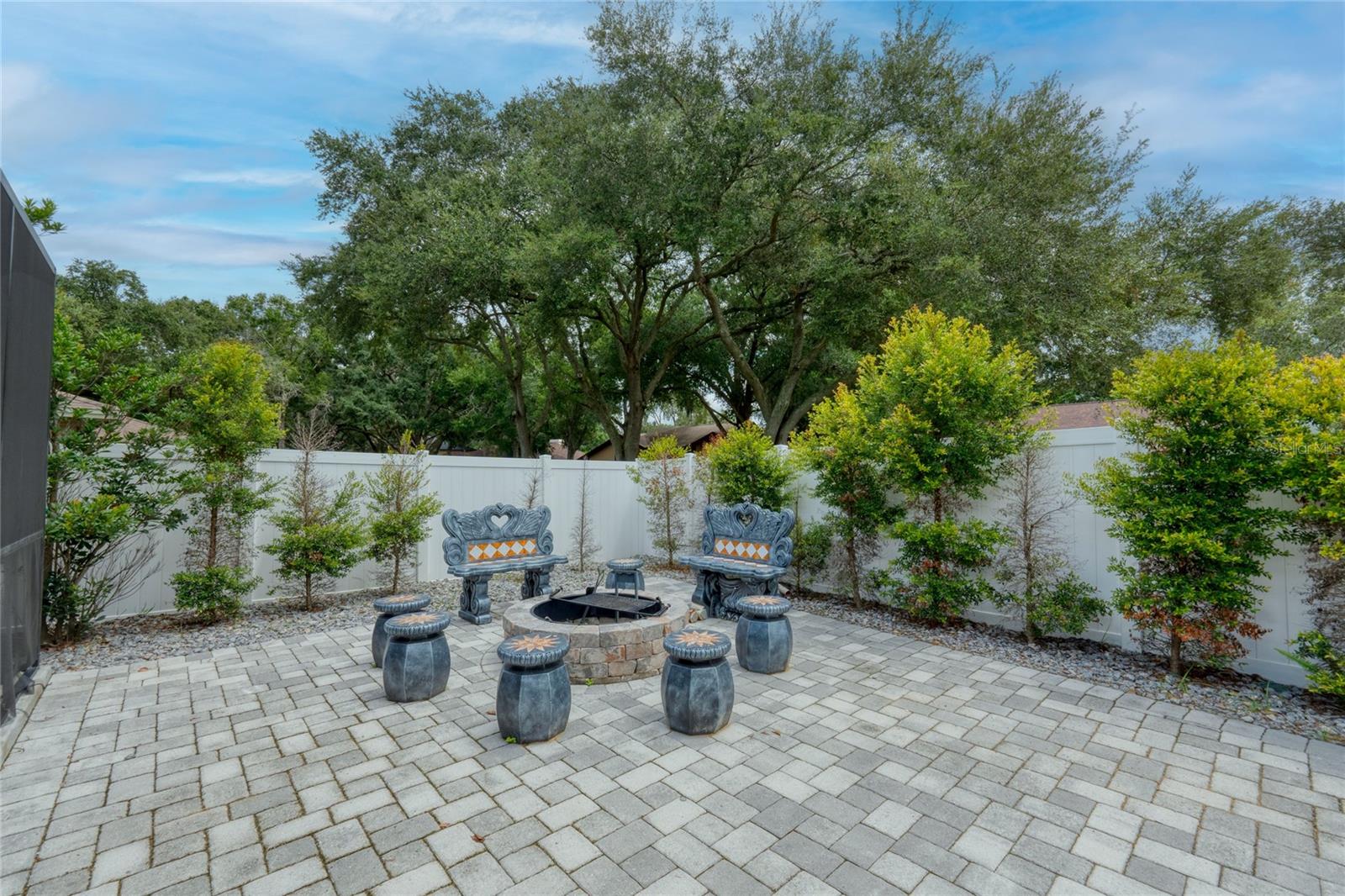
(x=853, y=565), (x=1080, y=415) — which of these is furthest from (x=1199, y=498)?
(x=1080, y=415)

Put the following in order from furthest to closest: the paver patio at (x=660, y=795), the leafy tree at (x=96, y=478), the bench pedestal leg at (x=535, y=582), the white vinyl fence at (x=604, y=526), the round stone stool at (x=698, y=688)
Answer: the bench pedestal leg at (x=535, y=582) < the leafy tree at (x=96, y=478) < the white vinyl fence at (x=604, y=526) < the round stone stool at (x=698, y=688) < the paver patio at (x=660, y=795)

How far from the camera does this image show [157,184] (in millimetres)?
5320

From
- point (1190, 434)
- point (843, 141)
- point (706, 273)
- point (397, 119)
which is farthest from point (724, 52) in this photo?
point (1190, 434)

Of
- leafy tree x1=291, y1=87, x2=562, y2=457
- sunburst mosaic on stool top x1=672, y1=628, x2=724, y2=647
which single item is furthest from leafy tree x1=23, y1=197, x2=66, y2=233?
sunburst mosaic on stool top x1=672, y1=628, x2=724, y2=647

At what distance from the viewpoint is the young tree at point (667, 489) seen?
8328mm

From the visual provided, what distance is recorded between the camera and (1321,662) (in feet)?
11.1

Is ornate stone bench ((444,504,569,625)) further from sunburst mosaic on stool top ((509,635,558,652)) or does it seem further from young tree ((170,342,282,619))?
sunburst mosaic on stool top ((509,635,558,652))

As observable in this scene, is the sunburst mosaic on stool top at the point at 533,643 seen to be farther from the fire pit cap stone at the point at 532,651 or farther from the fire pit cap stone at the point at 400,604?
the fire pit cap stone at the point at 400,604

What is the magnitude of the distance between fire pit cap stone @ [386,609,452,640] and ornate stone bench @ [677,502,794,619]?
8.63 ft

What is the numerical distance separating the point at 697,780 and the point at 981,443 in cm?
369

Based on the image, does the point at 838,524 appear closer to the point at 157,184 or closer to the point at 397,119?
the point at 157,184

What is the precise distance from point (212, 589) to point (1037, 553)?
23.2 ft

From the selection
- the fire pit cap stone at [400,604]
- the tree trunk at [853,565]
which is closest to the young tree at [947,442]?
the tree trunk at [853,565]

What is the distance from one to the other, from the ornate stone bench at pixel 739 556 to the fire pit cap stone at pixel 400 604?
249 cm
